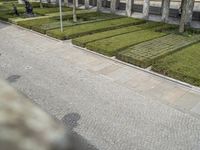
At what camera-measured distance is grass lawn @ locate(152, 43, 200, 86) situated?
Result: 11665 millimetres

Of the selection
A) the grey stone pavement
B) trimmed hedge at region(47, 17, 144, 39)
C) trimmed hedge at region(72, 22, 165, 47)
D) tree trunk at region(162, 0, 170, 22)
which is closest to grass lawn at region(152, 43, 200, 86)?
the grey stone pavement

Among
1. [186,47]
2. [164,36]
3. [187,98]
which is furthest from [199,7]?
[187,98]

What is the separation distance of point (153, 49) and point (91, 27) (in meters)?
7.99

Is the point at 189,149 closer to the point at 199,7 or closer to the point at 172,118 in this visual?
the point at 172,118

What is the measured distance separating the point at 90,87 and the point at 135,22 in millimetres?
14822

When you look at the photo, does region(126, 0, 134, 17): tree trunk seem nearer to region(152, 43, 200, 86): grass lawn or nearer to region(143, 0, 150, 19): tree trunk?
region(143, 0, 150, 19): tree trunk

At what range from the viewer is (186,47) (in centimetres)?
1636

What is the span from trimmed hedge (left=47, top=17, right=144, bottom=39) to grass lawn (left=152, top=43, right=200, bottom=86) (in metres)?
8.38

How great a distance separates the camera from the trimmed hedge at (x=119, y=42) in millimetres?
15746

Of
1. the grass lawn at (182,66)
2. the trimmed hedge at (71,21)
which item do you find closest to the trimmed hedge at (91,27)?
the trimmed hedge at (71,21)

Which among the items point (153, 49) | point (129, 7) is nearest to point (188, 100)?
point (153, 49)

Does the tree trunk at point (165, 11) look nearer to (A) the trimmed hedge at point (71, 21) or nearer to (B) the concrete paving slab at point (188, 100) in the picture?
(A) the trimmed hedge at point (71, 21)

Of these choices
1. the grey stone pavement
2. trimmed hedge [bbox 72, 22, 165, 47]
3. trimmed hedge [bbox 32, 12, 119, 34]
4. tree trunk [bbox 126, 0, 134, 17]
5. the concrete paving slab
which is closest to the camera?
the grey stone pavement

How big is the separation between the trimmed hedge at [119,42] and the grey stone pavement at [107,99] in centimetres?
62
